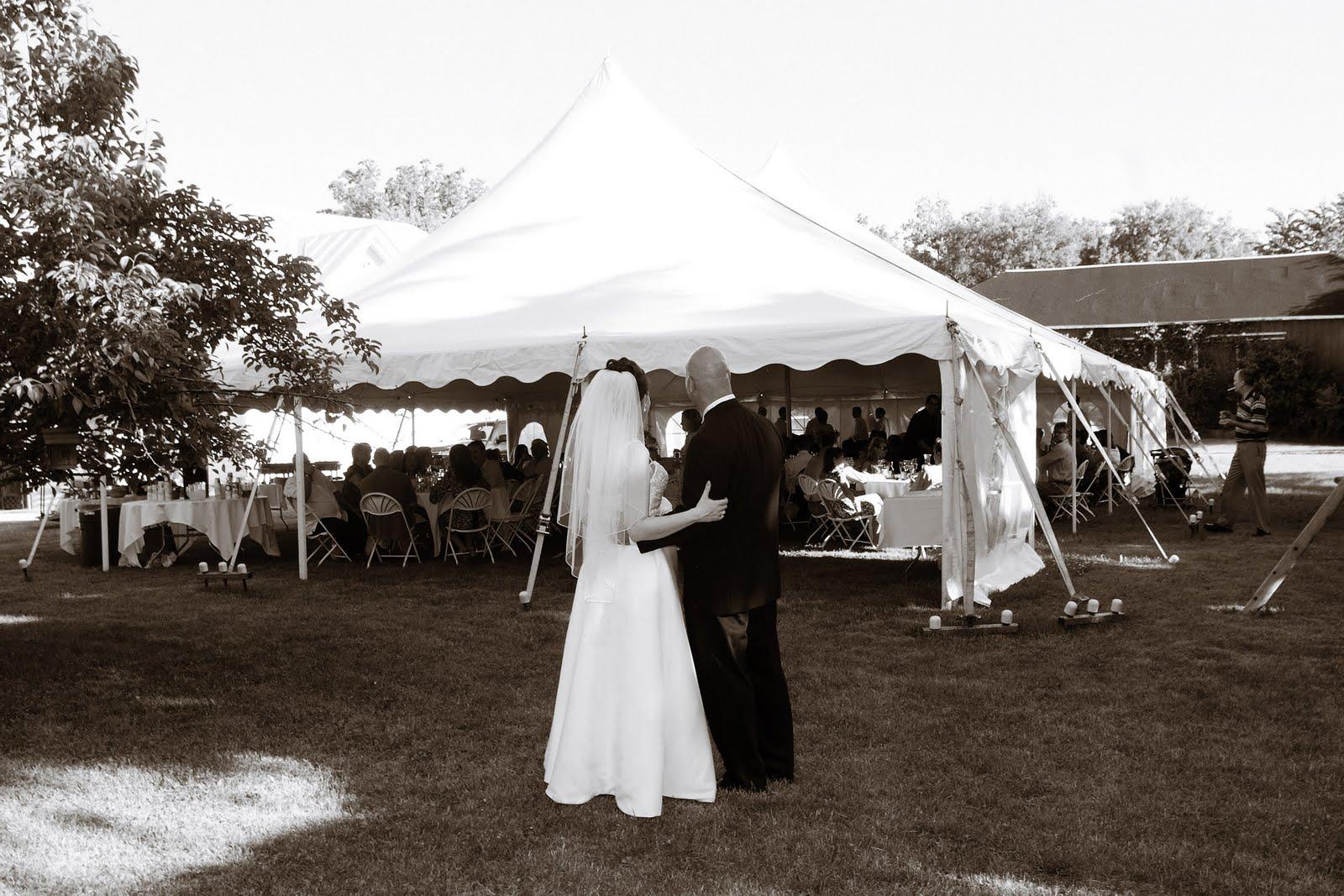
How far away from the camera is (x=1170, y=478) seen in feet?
52.6

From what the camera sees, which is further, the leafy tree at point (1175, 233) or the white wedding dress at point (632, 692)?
the leafy tree at point (1175, 233)

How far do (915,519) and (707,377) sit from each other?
5.39m

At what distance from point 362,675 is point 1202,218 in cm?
5575

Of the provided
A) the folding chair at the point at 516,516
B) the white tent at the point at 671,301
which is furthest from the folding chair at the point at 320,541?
the folding chair at the point at 516,516

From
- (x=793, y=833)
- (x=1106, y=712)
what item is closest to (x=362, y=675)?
(x=793, y=833)

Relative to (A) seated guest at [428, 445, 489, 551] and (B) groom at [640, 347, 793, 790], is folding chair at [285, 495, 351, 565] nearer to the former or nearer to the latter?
(A) seated guest at [428, 445, 489, 551]

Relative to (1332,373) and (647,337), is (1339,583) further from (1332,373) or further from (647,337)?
(1332,373)

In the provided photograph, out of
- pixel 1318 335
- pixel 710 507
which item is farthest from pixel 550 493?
pixel 1318 335

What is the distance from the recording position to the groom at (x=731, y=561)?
404cm

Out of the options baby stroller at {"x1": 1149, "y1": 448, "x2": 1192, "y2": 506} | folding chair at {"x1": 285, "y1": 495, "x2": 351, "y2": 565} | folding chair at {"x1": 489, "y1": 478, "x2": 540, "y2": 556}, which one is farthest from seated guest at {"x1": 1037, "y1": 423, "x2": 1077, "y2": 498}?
folding chair at {"x1": 285, "y1": 495, "x2": 351, "y2": 565}

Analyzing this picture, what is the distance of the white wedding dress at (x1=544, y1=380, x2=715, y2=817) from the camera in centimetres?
400

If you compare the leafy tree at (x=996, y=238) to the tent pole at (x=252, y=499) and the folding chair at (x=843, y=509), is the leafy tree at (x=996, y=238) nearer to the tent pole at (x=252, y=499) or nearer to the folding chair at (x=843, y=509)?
the folding chair at (x=843, y=509)

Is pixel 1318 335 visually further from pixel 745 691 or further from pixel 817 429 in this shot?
pixel 745 691

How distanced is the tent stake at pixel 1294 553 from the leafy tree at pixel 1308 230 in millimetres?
43494
